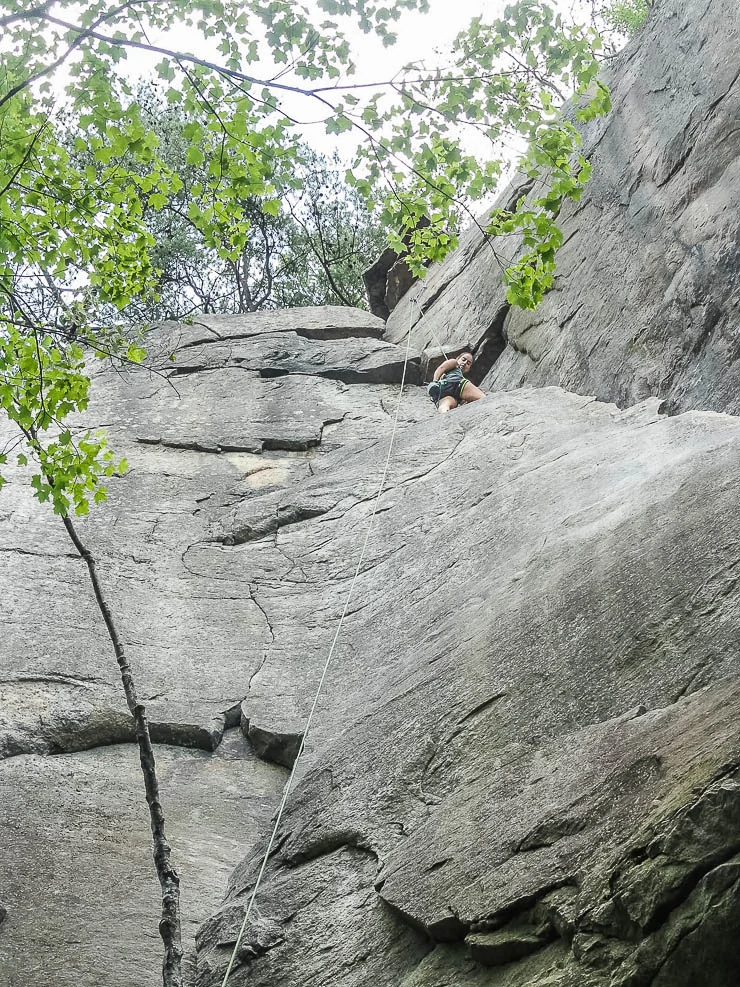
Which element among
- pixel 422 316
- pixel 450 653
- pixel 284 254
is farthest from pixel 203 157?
pixel 284 254

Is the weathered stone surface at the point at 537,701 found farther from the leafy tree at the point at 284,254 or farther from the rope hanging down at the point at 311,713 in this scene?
the leafy tree at the point at 284,254

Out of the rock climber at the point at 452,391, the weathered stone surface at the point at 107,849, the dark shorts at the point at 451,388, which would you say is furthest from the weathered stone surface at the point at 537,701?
the dark shorts at the point at 451,388

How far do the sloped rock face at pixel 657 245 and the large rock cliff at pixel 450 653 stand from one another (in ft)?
0.16

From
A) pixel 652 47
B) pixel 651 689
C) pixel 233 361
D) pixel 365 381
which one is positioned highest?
pixel 652 47

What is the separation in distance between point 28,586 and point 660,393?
6.36 m

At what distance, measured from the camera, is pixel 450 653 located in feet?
19.4

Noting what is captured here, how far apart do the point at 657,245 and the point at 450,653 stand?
6.29 metres

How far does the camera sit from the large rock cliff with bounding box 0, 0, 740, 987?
151 inches

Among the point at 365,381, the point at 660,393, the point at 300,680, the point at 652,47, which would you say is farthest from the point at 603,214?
the point at 300,680

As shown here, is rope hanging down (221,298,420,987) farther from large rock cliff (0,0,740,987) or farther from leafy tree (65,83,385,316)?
leafy tree (65,83,385,316)

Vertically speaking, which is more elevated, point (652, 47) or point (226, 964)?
point (652, 47)

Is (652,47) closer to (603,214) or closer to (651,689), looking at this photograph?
(603,214)

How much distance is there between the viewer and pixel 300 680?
768 centimetres

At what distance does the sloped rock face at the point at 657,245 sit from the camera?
30.0 feet
